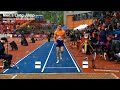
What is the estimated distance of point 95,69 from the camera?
1305cm

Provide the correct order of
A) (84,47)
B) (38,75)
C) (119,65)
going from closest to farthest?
(38,75) < (119,65) < (84,47)

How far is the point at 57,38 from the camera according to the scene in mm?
14328
